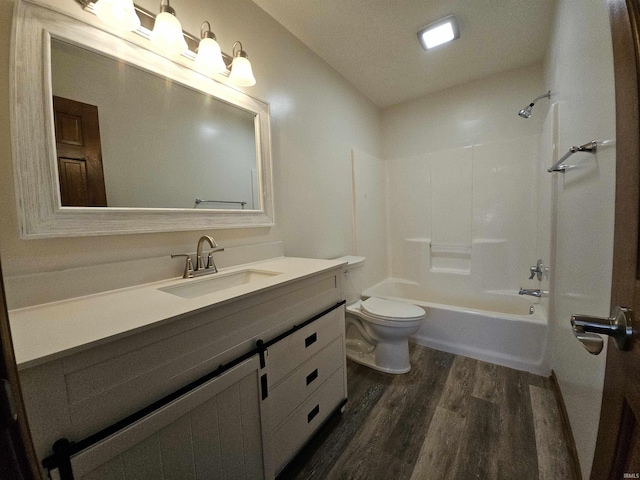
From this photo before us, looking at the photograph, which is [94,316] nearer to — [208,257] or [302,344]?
[208,257]

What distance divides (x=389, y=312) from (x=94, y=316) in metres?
1.71

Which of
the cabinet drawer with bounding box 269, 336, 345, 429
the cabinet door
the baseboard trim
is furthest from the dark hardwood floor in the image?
the cabinet door

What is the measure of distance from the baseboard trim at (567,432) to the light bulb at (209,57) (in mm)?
2447

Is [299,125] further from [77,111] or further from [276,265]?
[77,111]

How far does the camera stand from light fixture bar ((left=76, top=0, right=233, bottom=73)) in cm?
92

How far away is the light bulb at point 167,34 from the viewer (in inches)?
40.6

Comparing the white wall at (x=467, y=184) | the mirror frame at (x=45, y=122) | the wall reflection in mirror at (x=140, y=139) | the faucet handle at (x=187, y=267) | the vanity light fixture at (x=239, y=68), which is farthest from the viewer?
the white wall at (x=467, y=184)

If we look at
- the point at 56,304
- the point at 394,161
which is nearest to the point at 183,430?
the point at 56,304

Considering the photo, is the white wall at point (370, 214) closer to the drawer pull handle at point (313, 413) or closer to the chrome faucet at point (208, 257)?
the drawer pull handle at point (313, 413)

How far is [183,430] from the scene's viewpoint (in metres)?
0.76

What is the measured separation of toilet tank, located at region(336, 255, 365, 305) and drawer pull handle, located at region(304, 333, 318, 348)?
0.77m

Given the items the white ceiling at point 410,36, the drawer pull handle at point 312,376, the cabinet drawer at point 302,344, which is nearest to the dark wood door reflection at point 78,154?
the cabinet drawer at point 302,344

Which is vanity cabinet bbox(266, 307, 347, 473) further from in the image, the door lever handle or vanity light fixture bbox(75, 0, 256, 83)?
vanity light fixture bbox(75, 0, 256, 83)

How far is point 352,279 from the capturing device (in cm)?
224
